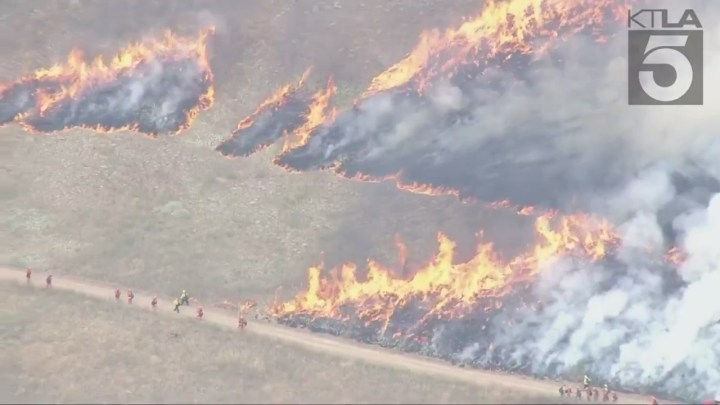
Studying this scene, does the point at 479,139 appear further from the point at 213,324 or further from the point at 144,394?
the point at 144,394

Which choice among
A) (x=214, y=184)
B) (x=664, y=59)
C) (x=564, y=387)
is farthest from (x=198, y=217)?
(x=664, y=59)

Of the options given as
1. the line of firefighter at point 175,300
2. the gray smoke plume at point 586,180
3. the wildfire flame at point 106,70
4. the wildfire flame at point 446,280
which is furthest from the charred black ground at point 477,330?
the wildfire flame at point 106,70

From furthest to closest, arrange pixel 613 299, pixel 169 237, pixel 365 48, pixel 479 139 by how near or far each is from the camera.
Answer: pixel 365 48 → pixel 479 139 → pixel 169 237 → pixel 613 299

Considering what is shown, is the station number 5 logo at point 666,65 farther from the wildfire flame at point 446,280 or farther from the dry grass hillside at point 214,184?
the dry grass hillside at point 214,184

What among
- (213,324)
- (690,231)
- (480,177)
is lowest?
(213,324)

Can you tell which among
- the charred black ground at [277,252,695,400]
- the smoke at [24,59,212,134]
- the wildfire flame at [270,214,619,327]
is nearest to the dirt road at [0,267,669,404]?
the charred black ground at [277,252,695,400]

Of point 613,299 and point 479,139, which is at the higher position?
point 479,139

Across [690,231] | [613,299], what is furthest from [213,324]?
[690,231]
